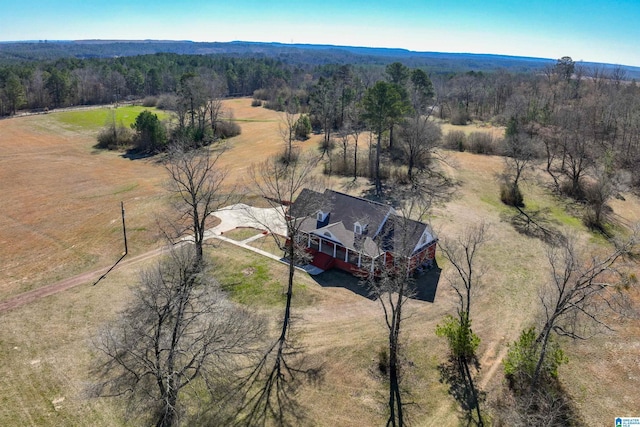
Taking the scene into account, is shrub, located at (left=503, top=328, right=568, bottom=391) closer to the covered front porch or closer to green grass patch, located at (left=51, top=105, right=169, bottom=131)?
the covered front porch

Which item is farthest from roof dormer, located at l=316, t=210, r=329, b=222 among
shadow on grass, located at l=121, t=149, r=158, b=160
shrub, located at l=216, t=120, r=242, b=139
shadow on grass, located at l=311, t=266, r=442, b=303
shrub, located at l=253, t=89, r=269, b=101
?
shrub, located at l=253, t=89, r=269, b=101

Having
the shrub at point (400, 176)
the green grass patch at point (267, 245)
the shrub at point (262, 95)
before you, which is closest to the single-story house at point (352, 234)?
the green grass patch at point (267, 245)

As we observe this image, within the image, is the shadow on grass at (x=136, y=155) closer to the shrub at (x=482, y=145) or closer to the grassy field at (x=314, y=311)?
the grassy field at (x=314, y=311)

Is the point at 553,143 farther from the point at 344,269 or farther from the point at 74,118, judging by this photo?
the point at 74,118

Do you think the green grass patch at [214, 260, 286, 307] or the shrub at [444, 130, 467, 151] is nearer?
the green grass patch at [214, 260, 286, 307]

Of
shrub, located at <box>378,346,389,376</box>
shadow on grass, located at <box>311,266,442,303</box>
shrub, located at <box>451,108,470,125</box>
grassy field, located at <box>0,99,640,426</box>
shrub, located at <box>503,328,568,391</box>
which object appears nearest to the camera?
grassy field, located at <box>0,99,640,426</box>

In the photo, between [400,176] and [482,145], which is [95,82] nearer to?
[400,176]
